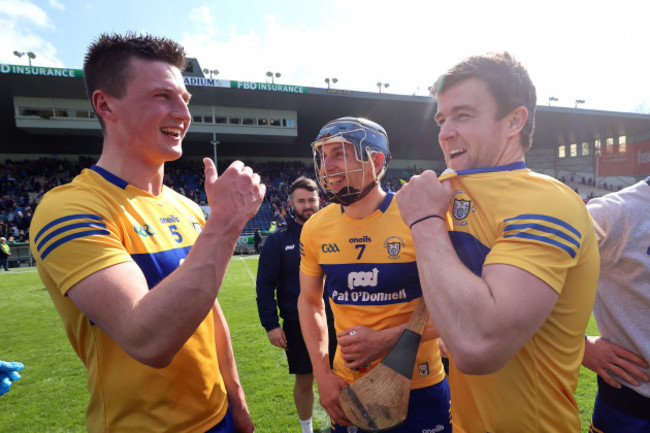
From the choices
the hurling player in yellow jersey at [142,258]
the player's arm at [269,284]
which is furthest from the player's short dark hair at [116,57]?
the player's arm at [269,284]

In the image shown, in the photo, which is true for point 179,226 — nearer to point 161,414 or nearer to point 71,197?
point 71,197

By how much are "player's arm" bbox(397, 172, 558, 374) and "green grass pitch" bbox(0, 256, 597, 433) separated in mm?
3696

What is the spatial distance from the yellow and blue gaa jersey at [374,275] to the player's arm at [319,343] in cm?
15

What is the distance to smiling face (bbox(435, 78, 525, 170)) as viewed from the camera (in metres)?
1.63

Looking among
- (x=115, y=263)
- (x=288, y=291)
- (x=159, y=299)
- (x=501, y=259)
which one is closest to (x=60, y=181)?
(x=288, y=291)

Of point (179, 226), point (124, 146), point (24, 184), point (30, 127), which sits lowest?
point (24, 184)

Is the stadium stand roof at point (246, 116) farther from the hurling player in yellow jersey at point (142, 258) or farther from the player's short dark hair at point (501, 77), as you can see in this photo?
the player's short dark hair at point (501, 77)

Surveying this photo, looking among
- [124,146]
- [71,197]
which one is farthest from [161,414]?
[124,146]

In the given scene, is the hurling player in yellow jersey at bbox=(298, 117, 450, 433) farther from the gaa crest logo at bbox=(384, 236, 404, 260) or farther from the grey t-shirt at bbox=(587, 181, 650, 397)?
the grey t-shirt at bbox=(587, 181, 650, 397)

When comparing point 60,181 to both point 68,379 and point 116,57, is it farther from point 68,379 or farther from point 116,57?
point 116,57

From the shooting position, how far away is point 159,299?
56.3 inches

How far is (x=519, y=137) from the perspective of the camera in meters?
1.71

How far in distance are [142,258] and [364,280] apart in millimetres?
1403

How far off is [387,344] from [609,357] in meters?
1.29
